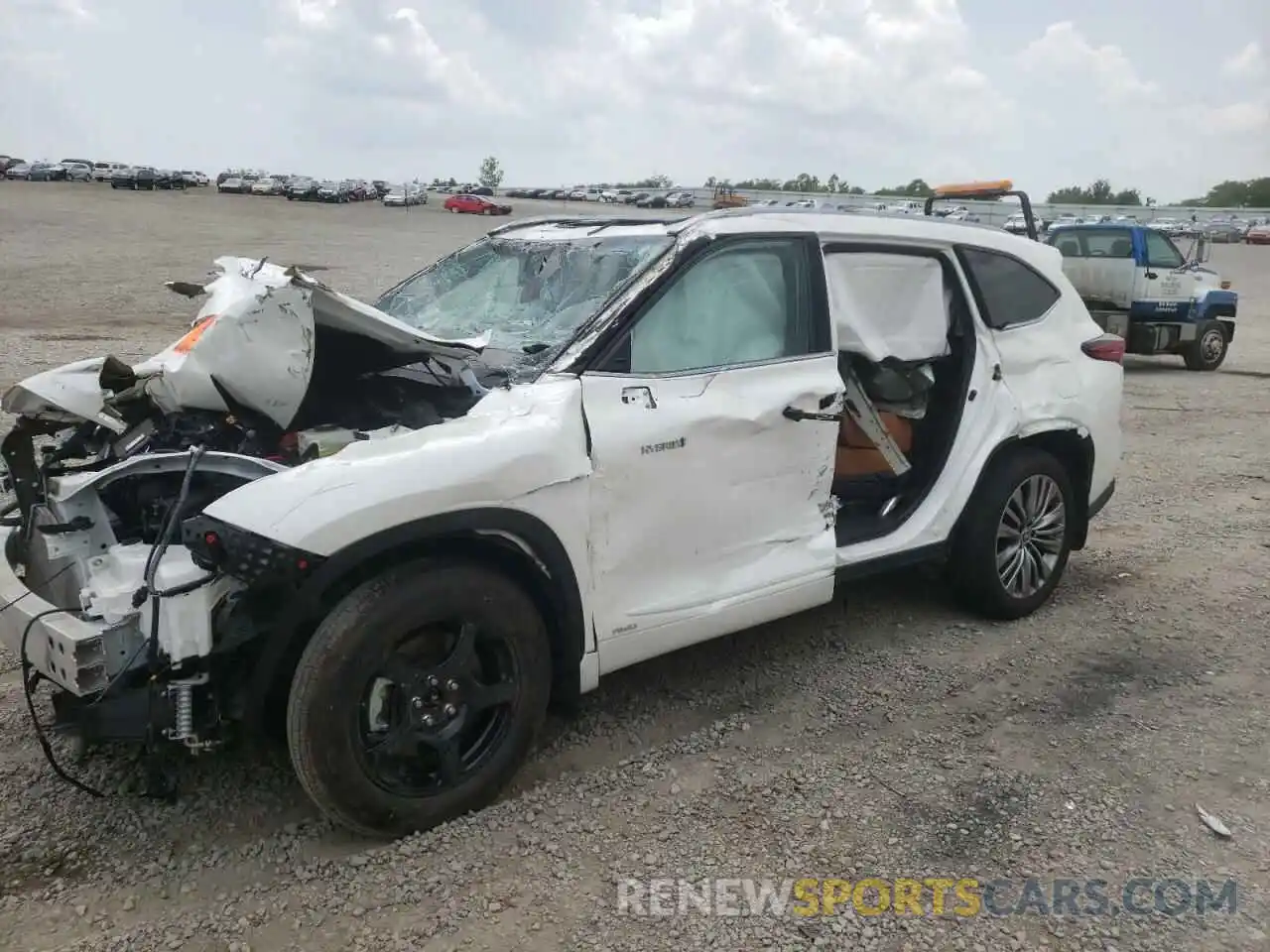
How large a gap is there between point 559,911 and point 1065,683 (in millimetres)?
2542

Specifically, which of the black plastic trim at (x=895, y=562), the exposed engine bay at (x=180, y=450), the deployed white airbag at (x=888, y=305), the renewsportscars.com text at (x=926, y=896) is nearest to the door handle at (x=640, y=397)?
the exposed engine bay at (x=180, y=450)

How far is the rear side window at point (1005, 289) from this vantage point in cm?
469

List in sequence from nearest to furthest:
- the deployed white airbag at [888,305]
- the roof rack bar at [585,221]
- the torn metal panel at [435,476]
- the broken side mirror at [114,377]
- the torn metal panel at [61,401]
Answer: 1. the torn metal panel at [435,476]
2. the torn metal panel at [61,401]
3. the broken side mirror at [114,377]
4. the roof rack bar at [585,221]
5. the deployed white airbag at [888,305]

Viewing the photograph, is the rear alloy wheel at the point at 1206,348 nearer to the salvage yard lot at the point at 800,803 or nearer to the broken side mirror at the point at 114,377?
the salvage yard lot at the point at 800,803

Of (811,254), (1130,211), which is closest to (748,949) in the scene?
(811,254)

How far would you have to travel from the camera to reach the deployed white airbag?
13.6ft

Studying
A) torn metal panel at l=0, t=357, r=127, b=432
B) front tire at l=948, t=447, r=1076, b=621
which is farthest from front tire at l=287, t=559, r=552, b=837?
front tire at l=948, t=447, r=1076, b=621

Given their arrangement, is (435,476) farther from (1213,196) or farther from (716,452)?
(1213,196)

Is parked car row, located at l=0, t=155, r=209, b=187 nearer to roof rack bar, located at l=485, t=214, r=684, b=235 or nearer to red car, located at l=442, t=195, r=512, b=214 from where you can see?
red car, located at l=442, t=195, r=512, b=214

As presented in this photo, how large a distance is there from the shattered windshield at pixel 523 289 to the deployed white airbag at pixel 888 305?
842 millimetres

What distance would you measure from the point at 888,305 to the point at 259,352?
101 inches

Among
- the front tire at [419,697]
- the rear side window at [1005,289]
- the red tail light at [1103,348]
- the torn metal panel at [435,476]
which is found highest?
the rear side window at [1005,289]

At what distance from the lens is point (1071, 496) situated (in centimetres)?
502

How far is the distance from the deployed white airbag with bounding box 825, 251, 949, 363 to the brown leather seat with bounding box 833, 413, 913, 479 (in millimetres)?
445
